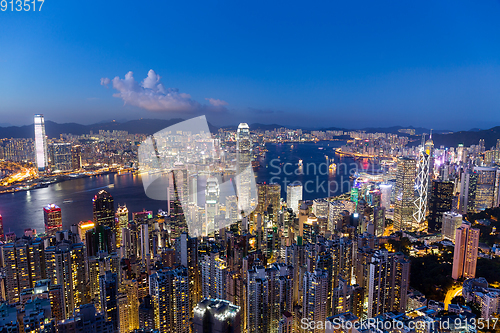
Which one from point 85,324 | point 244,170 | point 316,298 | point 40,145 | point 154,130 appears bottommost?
point 316,298

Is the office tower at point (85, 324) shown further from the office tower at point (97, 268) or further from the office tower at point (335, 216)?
the office tower at point (335, 216)

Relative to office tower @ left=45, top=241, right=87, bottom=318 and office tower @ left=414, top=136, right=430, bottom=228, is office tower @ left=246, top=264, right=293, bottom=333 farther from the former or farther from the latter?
office tower @ left=414, top=136, right=430, bottom=228

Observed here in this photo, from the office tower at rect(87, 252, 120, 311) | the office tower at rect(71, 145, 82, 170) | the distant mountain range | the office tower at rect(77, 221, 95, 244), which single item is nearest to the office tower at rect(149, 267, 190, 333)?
the office tower at rect(87, 252, 120, 311)

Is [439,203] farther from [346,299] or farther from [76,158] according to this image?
[76,158]

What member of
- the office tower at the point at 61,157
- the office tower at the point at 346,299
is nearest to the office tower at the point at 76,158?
the office tower at the point at 61,157

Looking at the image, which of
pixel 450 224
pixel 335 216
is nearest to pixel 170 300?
pixel 335 216

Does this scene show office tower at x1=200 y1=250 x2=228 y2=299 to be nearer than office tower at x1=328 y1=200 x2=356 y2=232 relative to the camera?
Yes
